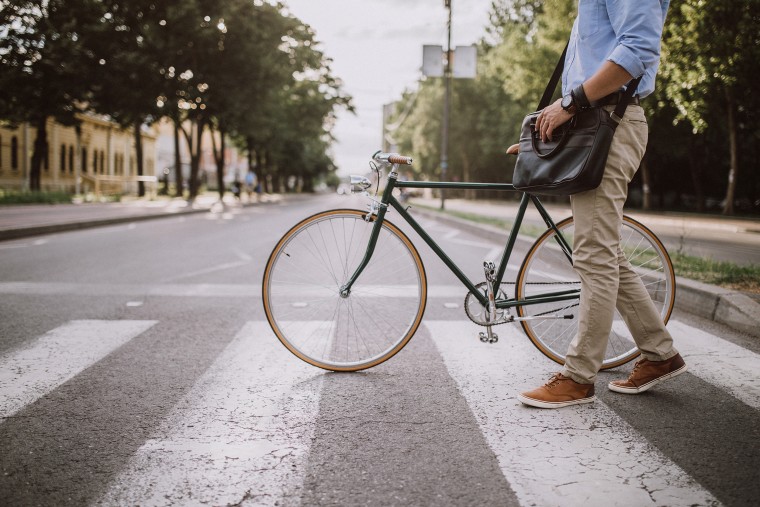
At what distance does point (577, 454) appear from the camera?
8.86 feet

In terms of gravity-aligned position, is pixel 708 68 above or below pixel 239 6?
below

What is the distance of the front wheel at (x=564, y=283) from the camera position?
3.92 meters

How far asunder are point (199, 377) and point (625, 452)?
2203 millimetres

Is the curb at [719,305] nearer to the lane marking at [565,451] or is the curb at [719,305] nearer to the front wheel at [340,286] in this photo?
the lane marking at [565,451]

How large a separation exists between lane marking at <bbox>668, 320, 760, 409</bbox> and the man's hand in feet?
5.41

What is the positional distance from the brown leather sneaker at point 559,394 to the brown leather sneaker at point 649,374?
0.28 metres

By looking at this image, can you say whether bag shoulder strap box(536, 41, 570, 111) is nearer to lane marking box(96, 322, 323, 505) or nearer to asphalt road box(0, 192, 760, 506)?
asphalt road box(0, 192, 760, 506)

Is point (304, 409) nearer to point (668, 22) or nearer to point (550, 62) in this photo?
point (668, 22)

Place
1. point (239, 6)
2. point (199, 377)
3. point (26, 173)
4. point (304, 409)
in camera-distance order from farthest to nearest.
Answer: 1. point (26, 173)
2. point (239, 6)
3. point (199, 377)
4. point (304, 409)

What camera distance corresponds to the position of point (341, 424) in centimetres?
300

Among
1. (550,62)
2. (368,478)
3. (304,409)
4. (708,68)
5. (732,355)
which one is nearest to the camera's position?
(368,478)

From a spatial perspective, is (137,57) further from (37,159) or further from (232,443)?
(232,443)

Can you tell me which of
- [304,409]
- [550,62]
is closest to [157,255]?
[304,409]

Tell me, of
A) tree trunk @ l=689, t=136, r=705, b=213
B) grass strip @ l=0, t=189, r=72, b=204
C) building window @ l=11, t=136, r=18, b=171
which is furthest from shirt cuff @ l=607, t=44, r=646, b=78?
building window @ l=11, t=136, r=18, b=171
